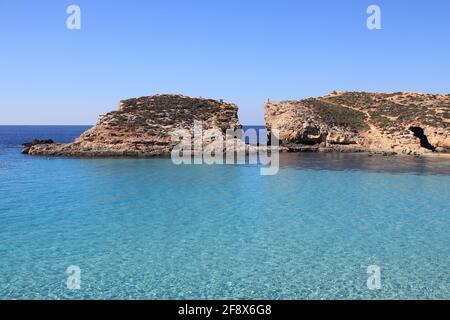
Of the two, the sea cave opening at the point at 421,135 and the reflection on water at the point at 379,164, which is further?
the sea cave opening at the point at 421,135

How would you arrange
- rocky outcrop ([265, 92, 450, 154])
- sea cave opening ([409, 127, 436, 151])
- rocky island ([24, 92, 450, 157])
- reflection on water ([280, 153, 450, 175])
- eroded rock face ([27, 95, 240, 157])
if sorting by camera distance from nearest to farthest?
1. reflection on water ([280, 153, 450, 175])
2. eroded rock face ([27, 95, 240, 157])
3. rocky island ([24, 92, 450, 157])
4. rocky outcrop ([265, 92, 450, 154])
5. sea cave opening ([409, 127, 436, 151])

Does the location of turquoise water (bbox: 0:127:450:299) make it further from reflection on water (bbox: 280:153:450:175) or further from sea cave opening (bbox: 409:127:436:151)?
sea cave opening (bbox: 409:127:436:151)

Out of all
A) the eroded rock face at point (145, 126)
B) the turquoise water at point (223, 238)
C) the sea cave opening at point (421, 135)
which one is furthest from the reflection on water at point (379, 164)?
the eroded rock face at point (145, 126)

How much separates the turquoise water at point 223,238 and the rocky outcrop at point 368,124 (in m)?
28.2

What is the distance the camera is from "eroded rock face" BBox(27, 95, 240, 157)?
51.7m

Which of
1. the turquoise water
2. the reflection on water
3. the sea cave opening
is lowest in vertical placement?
the turquoise water

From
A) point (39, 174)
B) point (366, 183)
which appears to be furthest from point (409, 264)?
point (39, 174)

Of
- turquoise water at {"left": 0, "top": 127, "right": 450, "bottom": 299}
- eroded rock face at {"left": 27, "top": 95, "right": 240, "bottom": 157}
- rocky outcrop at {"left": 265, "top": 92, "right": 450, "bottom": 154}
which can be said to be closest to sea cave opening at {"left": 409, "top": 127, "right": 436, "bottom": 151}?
rocky outcrop at {"left": 265, "top": 92, "right": 450, "bottom": 154}

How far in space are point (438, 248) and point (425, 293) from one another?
14.4 ft

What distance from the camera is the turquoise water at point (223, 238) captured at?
1106cm

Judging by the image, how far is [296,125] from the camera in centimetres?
5972

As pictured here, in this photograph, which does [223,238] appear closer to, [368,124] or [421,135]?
[368,124]

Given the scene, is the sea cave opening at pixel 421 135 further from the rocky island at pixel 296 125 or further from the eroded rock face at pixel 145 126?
the eroded rock face at pixel 145 126

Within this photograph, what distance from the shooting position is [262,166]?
131ft
